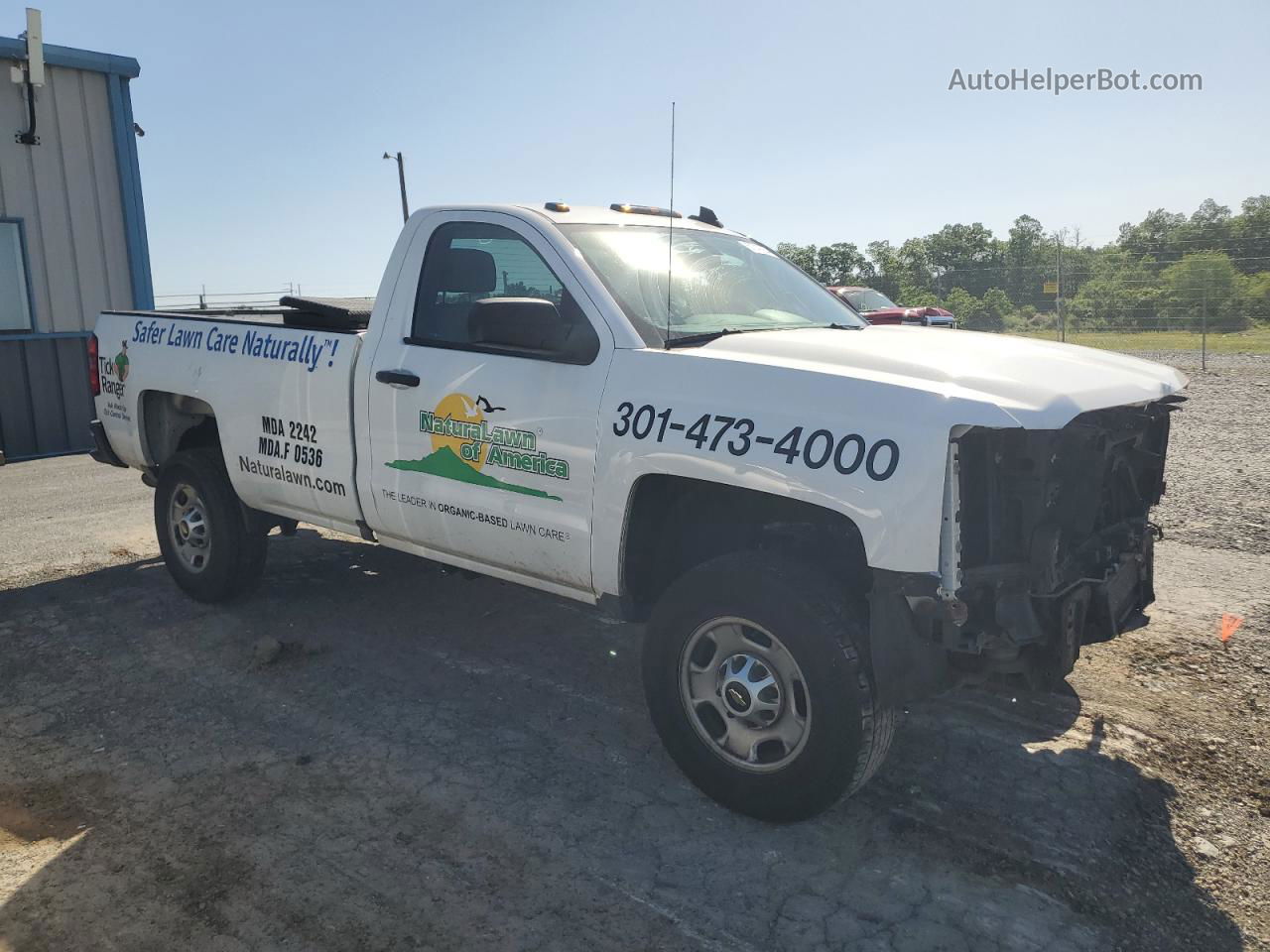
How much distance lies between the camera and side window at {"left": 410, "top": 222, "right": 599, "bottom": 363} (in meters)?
3.84

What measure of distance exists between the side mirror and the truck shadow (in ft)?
5.27

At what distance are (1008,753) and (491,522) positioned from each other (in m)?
2.26

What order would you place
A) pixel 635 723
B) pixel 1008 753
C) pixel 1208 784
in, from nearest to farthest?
pixel 1208 784 → pixel 1008 753 → pixel 635 723

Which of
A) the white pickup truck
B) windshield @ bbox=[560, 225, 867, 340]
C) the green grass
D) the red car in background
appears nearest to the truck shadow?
the white pickup truck

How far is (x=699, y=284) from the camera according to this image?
14.4ft

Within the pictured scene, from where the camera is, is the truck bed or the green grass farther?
the green grass

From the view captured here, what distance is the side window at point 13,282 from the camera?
421 inches

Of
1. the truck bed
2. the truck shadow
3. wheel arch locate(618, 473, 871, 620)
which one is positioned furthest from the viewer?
the truck bed

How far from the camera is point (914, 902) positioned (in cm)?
305

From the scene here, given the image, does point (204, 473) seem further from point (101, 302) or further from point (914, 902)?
point (101, 302)

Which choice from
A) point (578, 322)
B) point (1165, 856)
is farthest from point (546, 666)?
point (1165, 856)

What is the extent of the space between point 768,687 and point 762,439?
84cm

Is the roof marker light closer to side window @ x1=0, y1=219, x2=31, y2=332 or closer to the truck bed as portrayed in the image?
the truck bed

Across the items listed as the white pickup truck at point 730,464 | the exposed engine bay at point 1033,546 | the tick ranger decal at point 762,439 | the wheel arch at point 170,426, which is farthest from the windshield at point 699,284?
the wheel arch at point 170,426
